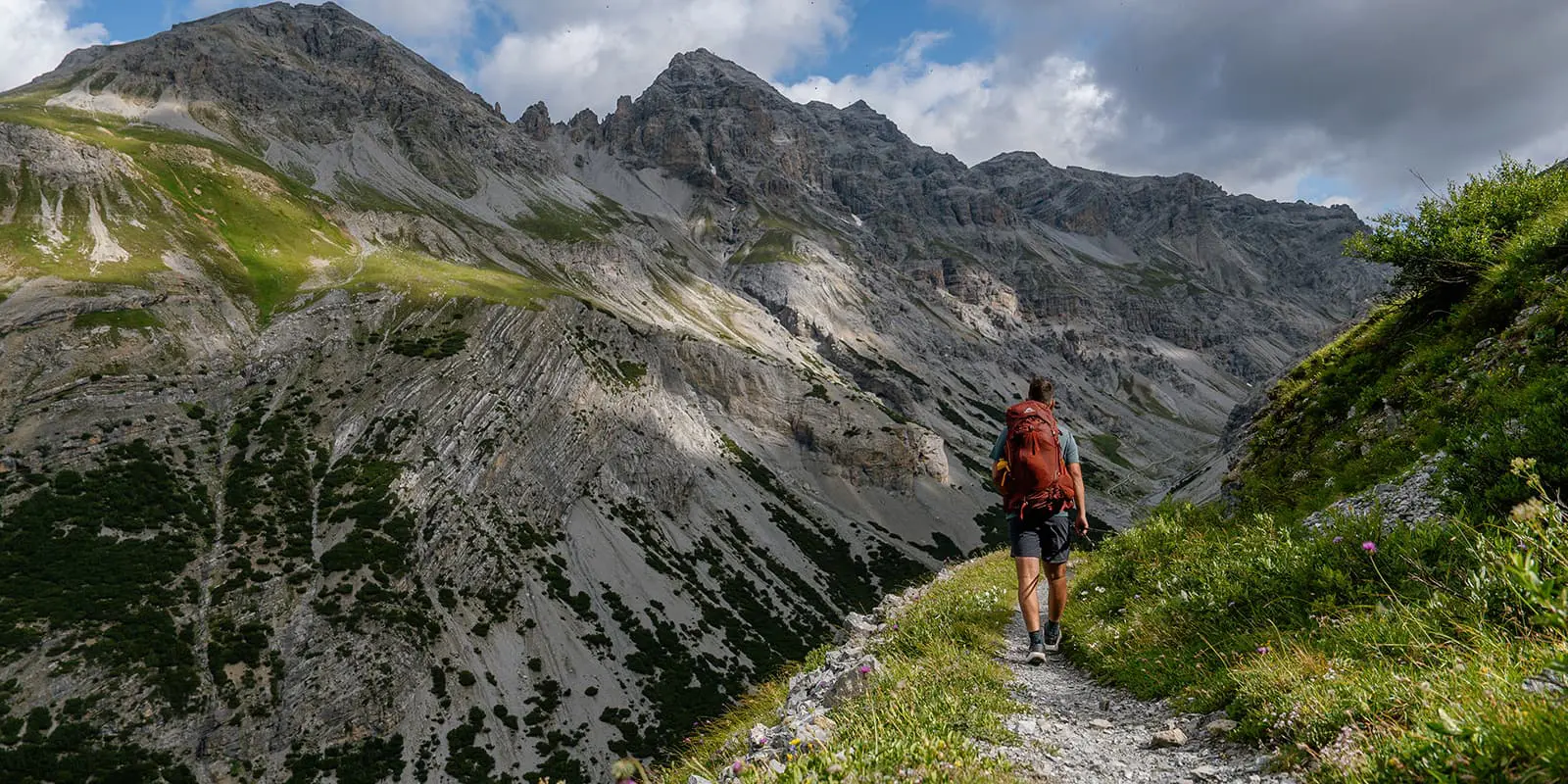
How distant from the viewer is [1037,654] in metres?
8.55

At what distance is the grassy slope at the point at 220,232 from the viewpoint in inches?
4031

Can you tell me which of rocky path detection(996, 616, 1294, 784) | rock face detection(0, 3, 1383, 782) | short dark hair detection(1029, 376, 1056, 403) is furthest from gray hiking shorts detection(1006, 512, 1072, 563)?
rock face detection(0, 3, 1383, 782)

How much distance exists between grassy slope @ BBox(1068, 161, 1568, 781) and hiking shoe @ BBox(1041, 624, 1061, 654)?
1.04 ft

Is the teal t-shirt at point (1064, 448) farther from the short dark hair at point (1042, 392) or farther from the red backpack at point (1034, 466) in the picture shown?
Answer: the short dark hair at point (1042, 392)

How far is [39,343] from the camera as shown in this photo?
8444 centimetres

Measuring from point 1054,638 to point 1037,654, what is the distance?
1.06 m

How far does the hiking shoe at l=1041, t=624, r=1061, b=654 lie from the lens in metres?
9.35

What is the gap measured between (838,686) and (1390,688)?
4.64 metres

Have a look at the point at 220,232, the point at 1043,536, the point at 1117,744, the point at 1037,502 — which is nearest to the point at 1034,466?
the point at 1037,502

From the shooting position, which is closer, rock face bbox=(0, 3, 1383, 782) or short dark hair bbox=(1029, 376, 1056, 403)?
short dark hair bbox=(1029, 376, 1056, 403)

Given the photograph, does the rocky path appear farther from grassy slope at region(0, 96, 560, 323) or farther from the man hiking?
grassy slope at region(0, 96, 560, 323)

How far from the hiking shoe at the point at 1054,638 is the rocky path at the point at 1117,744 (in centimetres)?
215

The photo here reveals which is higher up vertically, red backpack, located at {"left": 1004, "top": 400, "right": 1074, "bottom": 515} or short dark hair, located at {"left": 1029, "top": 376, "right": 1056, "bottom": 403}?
short dark hair, located at {"left": 1029, "top": 376, "right": 1056, "bottom": 403}

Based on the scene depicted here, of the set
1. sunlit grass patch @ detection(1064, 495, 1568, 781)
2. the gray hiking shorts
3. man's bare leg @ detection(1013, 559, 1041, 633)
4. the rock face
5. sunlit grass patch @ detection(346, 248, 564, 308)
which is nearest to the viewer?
sunlit grass patch @ detection(1064, 495, 1568, 781)
